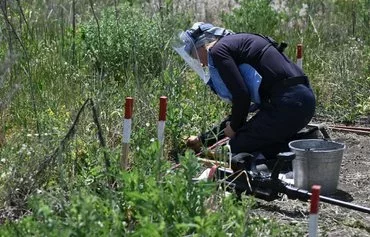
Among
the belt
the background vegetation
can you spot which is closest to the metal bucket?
the belt

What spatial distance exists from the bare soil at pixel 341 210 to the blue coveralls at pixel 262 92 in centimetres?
52

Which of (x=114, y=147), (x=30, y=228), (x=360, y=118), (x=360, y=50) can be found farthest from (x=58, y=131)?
(x=360, y=50)

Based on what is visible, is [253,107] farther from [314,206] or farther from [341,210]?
[314,206]

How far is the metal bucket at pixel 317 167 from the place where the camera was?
548 cm

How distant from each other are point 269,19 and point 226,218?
15.8 ft

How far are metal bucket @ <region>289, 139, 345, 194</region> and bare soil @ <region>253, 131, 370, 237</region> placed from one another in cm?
12

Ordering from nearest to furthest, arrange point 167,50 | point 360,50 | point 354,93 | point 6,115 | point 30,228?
point 30,228, point 6,115, point 167,50, point 354,93, point 360,50

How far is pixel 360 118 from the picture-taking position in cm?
768

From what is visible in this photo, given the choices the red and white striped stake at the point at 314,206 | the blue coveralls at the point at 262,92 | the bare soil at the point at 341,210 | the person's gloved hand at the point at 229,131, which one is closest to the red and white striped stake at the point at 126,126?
the bare soil at the point at 341,210

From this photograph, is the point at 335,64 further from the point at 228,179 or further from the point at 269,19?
the point at 228,179

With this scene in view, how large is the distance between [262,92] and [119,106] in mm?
1102

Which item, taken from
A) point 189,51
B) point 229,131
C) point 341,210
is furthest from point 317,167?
point 189,51

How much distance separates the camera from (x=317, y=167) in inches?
217

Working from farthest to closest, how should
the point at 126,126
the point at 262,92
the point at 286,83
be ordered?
the point at 262,92
the point at 286,83
the point at 126,126
